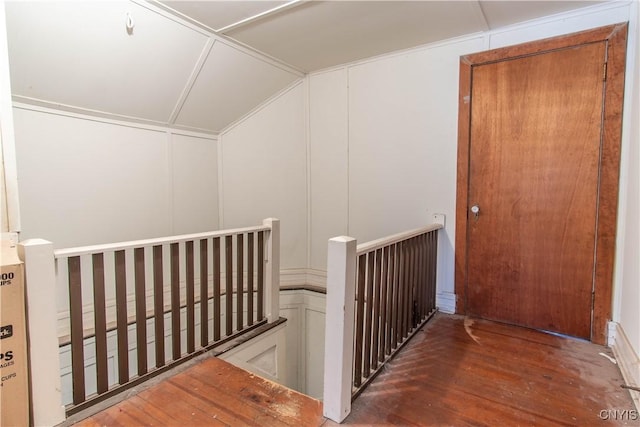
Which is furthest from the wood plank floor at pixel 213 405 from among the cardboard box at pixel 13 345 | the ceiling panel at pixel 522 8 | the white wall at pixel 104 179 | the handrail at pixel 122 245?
the ceiling panel at pixel 522 8

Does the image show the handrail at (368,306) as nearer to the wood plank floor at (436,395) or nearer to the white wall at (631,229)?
the wood plank floor at (436,395)

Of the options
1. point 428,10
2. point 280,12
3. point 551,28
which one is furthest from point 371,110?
point 551,28

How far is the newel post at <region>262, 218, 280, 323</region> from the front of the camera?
2.58 metres

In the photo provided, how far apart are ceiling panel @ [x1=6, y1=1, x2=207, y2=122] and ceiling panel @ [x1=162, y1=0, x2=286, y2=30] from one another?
5.7 inches

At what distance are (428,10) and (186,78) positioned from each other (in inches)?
71.3

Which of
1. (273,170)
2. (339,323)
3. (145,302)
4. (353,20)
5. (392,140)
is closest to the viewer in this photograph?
(339,323)

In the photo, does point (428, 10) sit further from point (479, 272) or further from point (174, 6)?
point (479, 272)

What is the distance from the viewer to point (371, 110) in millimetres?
2988

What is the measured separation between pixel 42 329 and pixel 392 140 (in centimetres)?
256

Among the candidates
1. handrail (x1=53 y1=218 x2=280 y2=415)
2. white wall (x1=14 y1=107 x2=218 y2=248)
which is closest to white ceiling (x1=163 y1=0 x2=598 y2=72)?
white wall (x1=14 y1=107 x2=218 y2=248)

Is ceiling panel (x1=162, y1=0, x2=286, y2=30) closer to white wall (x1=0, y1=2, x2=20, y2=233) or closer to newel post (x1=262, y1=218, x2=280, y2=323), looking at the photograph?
white wall (x1=0, y1=2, x2=20, y2=233)

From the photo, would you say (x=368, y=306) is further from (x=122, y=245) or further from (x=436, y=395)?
(x=122, y=245)

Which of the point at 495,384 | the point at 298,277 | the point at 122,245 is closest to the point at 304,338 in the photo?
the point at 298,277

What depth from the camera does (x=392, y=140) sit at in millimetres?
2895
